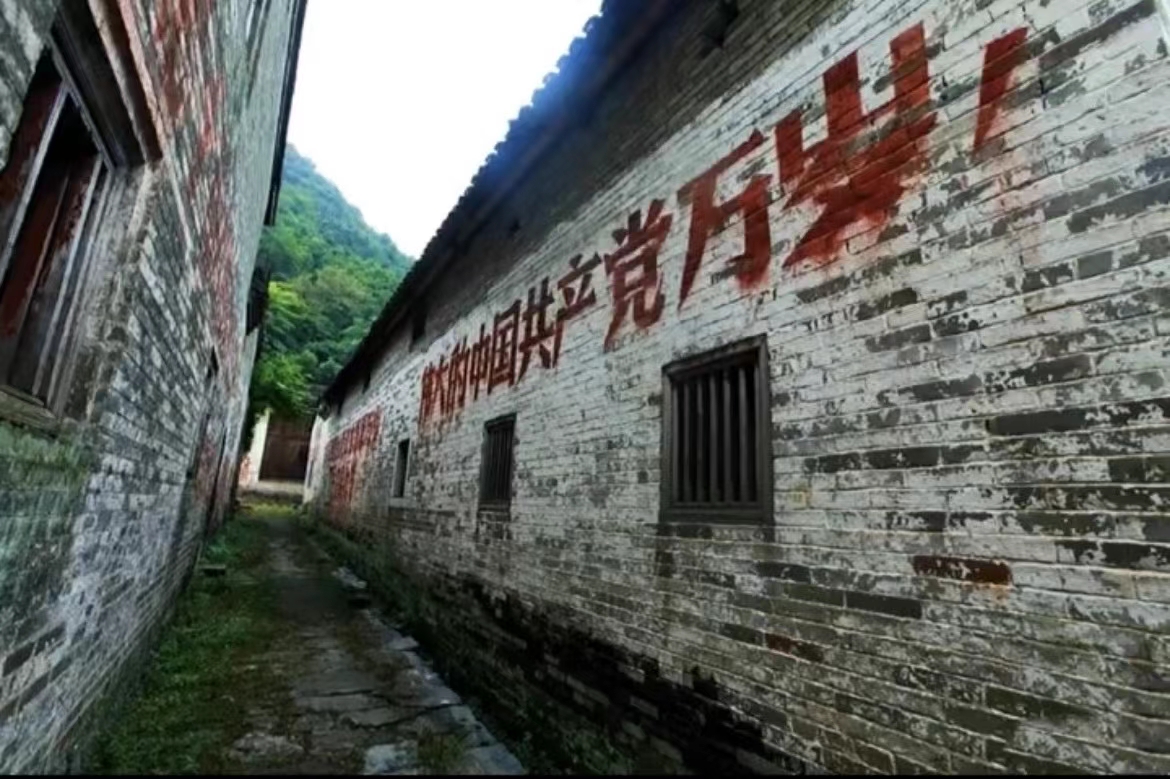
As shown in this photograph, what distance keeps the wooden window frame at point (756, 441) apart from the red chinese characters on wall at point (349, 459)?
31.2 ft

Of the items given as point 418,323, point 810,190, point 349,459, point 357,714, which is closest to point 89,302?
point 810,190

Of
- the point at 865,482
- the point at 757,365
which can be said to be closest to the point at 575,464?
the point at 757,365

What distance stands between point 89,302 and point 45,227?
368 millimetres

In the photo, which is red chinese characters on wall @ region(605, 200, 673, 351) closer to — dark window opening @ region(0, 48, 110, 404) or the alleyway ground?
dark window opening @ region(0, 48, 110, 404)

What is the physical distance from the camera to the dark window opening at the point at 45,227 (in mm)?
1843

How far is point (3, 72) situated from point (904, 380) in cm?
312

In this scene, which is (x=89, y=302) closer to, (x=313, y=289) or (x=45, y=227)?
(x=45, y=227)

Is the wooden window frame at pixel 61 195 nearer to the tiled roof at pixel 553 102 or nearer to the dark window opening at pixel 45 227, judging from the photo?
the dark window opening at pixel 45 227

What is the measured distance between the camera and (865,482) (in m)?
2.62

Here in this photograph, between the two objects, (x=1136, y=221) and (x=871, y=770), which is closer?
(x=1136, y=221)

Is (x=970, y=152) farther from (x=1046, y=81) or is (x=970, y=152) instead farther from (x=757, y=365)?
(x=757, y=365)

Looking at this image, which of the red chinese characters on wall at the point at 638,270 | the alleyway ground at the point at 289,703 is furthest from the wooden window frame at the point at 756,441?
the alleyway ground at the point at 289,703

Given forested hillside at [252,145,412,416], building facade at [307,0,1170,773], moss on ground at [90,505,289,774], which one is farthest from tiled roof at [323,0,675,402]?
forested hillside at [252,145,412,416]

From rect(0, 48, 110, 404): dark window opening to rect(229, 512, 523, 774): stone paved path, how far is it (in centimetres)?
302
